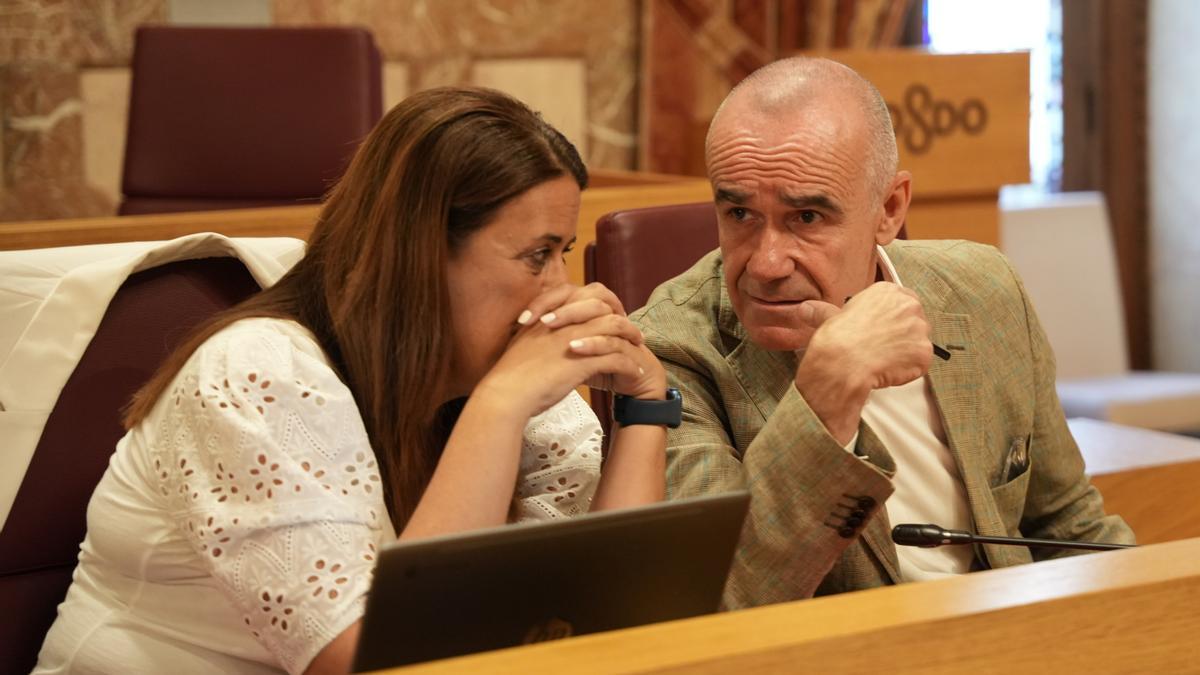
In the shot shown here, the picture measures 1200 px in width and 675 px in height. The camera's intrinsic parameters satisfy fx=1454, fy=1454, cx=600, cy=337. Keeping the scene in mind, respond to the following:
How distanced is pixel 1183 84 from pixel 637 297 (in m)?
3.68

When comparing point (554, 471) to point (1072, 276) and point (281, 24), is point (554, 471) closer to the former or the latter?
point (281, 24)

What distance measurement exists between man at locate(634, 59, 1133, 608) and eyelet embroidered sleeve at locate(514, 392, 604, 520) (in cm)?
11

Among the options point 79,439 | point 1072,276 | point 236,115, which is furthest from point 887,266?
point 1072,276

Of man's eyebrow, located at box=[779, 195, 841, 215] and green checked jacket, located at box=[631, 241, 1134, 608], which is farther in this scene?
man's eyebrow, located at box=[779, 195, 841, 215]

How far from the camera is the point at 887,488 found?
58.7 inches

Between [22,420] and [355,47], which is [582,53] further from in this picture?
[22,420]

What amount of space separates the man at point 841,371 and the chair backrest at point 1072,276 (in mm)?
2485

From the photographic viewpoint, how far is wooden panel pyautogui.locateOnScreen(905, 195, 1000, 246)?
3795 millimetres

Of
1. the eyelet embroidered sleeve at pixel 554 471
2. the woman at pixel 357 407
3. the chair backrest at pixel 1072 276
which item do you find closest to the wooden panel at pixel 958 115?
the chair backrest at pixel 1072 276

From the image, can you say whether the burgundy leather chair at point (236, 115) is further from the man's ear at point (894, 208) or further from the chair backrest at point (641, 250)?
the man's ear at point (894, 208)

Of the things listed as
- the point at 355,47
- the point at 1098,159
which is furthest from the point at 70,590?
the point at 1098,159

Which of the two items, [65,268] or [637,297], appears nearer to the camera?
[65,268]

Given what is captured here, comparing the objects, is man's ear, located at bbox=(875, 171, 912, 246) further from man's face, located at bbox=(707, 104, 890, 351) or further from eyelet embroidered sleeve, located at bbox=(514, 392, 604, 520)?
eyelet embroidered sleeve, located at bbox=(514, 392, 604, 520)

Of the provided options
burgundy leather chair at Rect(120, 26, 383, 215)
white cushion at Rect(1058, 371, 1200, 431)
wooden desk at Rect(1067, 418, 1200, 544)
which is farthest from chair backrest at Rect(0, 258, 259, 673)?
white cushion at Rect(1058, 371, 1200, 431)
